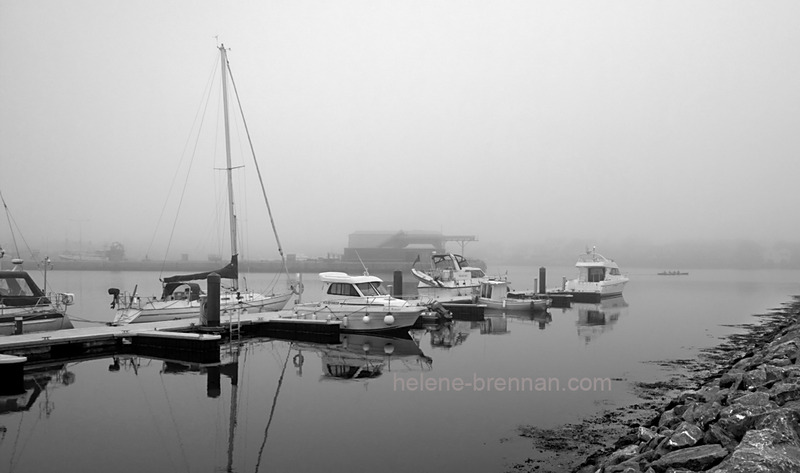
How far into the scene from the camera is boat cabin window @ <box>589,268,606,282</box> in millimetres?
54656

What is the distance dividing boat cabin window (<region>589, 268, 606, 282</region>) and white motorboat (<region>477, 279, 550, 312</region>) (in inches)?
528

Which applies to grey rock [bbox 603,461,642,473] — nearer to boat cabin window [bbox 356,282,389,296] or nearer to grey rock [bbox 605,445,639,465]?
grey rock [bbox 605,445,639,465]

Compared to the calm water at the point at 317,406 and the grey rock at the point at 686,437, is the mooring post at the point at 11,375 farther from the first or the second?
the grey rock at the point at 686,437

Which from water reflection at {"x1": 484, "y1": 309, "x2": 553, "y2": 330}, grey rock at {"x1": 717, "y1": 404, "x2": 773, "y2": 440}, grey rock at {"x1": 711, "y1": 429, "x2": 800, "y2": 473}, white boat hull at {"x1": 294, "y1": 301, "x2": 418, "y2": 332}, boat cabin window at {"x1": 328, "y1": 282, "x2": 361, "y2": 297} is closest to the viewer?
grey rock at {"x1": 711, "y1": 429, "x2": 800, "y2": 473}

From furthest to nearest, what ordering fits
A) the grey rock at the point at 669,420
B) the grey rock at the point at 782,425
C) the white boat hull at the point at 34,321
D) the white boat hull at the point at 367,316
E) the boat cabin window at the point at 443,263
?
the boat cabin window at the point at 443,263, the white boat hull at the point at 367,316, the white boat hull at the point at 34,321, the grey rock at the point at 669,420, the grey rock at the point at 782,425

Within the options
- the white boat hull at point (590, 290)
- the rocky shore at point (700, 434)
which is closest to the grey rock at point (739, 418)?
the rocky shore at point (700, 434)

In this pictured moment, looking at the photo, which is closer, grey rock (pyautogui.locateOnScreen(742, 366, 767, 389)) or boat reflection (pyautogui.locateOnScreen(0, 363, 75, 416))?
grey rock (pyautogui.locateOnScreen(742, 366, 767, 389))

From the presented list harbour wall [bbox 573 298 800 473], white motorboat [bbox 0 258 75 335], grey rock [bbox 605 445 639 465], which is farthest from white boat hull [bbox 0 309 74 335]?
grey rock [bbox 605 445 639 465]

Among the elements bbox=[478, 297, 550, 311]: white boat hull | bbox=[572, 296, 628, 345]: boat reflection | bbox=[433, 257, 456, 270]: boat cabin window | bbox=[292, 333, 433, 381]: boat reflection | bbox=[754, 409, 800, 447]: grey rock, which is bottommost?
bbox=[572, 296, 628, 345]: boat reflection

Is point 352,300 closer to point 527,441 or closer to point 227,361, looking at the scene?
point 227,361

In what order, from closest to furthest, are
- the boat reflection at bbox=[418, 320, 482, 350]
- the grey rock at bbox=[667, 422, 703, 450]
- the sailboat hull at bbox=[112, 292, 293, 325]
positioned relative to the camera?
the grey rock at bbox=[667, 422, 703, 450] < the boat reflection at bbox=[418, 320, 482, 350] < the sailboat hull at bbox=[112, 292, 293, 325]

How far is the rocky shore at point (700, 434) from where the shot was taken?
6.66 m

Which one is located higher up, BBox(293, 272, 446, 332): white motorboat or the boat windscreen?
the boat windscreen

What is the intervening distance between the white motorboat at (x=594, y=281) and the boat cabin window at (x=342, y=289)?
100 ft
